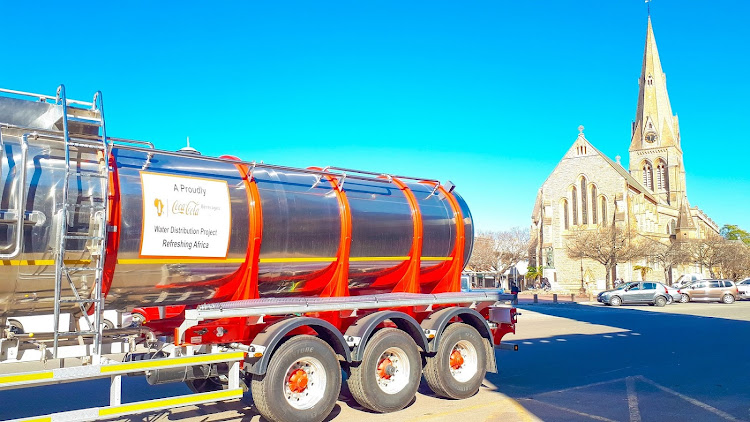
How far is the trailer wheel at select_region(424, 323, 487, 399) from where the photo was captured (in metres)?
8.40

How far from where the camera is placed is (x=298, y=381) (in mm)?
6910

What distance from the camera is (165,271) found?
641cm

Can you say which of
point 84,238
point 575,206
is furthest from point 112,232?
point 575,206

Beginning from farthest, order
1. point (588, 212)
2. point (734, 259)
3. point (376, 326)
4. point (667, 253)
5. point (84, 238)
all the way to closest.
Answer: point (588, 212)
point (667, 253)
point (734, 259)
point (376, 326)
point (84, 238)

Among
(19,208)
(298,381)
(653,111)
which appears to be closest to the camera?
(19,208)

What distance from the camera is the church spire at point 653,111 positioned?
271 ft

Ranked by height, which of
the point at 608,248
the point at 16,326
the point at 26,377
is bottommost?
the point at 26,377

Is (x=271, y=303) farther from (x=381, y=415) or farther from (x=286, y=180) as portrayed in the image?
(x=381, y=415)

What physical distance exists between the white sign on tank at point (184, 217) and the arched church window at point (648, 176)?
87862mm

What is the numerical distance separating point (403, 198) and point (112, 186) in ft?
13.4

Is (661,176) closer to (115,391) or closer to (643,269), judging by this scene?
(643,269)

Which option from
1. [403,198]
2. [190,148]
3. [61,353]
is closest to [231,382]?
[61,353]

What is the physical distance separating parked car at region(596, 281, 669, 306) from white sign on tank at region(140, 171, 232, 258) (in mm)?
31523

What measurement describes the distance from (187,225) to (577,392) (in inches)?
239
